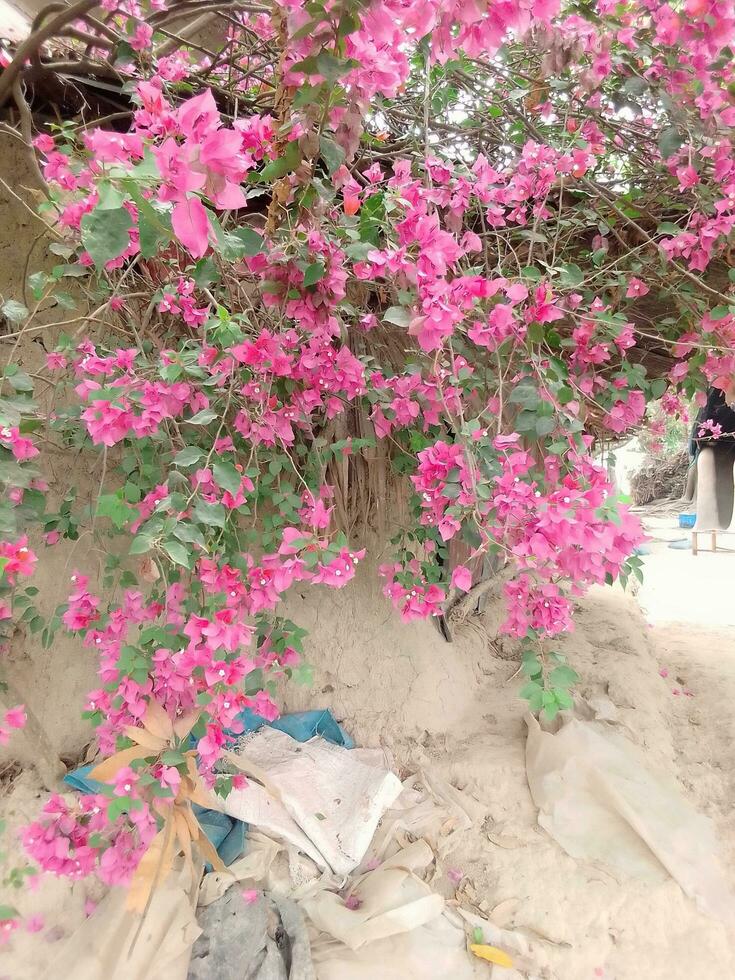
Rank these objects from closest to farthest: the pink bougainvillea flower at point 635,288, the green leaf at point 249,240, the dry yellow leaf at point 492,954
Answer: the green leaf at point 249,240, the dry yellow leaf at point 492,954, the pink bougainvillea flower at point 635,288

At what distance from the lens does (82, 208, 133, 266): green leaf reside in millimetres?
650

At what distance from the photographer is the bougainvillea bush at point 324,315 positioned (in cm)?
101

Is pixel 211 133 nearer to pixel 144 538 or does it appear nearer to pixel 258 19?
pixel 144 538

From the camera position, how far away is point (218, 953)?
4.91 ft

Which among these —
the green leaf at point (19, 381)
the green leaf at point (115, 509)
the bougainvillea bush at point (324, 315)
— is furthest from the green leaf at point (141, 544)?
the green leaf at point (19, 381)

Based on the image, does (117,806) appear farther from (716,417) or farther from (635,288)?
(716,417)

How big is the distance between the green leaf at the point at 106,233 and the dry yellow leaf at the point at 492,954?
1.80 m

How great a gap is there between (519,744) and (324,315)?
1772 millimetres

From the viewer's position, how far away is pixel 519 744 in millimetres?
2287

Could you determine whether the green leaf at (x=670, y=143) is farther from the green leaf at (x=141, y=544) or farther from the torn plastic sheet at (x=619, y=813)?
the torn plastic sheet at (x=619, y=813)

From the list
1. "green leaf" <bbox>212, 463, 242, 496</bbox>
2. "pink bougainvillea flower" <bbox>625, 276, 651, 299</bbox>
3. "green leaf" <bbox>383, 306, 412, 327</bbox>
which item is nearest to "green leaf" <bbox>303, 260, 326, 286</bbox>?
"green leaf" <bbox>383, 306, 412, 327</bbox>

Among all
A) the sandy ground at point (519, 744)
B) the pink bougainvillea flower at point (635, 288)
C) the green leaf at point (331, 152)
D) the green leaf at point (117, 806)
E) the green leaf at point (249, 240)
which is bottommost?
the sandy ground at point (519, 744)

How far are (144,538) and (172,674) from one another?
42 cm

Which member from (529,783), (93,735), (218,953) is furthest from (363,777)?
(93,735)
